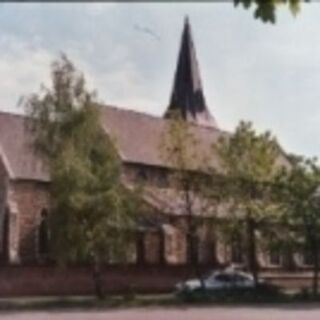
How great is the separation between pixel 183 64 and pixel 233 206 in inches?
1641

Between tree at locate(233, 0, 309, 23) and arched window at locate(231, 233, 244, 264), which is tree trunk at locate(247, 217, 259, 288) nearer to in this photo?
arched window at locate(231, 233, 244, 264)

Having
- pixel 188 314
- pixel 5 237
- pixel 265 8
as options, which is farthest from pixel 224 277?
pixel 265 8

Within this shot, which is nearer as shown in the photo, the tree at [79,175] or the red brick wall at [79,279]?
the tree at [79,175]

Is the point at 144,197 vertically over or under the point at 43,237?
over

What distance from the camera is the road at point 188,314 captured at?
3108cm

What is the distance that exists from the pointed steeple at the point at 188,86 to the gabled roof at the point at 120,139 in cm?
966

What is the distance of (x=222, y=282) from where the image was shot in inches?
1854

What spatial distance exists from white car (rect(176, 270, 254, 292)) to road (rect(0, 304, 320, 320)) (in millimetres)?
8788

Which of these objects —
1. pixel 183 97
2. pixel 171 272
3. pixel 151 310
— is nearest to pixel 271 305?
pixel 151 310

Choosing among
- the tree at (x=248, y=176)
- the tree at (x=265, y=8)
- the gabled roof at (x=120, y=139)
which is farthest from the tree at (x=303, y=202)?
the tree at (x=265, y=8)

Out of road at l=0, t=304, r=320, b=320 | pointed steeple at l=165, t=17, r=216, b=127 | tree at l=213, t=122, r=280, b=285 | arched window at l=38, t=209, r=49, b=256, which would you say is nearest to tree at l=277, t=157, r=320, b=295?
tree at l=213, t=122, r=280, b=285

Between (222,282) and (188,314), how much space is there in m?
14.2

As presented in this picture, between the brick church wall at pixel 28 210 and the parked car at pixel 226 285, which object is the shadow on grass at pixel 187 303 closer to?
the parked car at pixel 226 285

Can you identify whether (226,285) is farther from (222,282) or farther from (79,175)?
(79,175)
